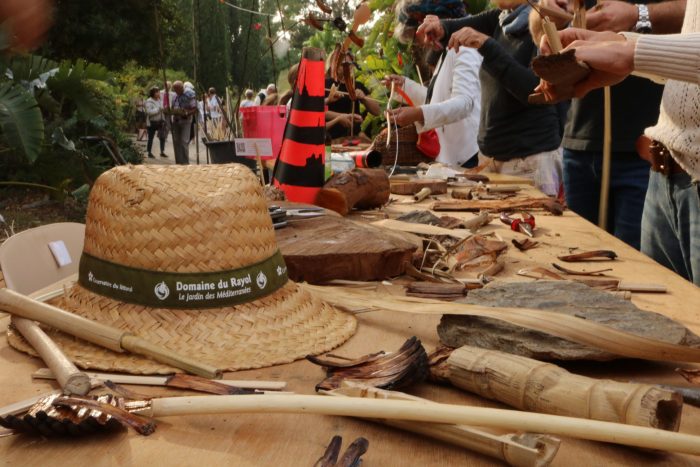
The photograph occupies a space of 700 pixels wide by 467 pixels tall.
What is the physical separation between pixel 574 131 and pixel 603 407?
2.38m

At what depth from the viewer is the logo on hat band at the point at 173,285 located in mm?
1284

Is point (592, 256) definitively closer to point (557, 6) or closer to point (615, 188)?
point (557, 6)

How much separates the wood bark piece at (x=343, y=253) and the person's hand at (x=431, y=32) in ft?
8.43

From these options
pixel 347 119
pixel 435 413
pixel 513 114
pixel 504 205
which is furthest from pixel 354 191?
pixel 347 119

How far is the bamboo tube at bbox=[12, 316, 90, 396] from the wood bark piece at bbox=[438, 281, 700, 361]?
25.4 inches

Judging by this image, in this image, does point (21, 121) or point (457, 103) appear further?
point (21, 121)

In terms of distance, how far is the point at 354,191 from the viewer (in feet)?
9.12

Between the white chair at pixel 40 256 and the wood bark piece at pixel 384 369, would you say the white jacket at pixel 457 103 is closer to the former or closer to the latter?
the white chair at pixel 40 256

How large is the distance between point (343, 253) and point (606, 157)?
1.57 meters

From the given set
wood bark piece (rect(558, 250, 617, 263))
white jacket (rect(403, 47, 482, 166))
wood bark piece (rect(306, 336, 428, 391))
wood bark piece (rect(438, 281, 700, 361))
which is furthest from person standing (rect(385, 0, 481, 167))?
wood bark piece (rect(306, 336, 428, 391))

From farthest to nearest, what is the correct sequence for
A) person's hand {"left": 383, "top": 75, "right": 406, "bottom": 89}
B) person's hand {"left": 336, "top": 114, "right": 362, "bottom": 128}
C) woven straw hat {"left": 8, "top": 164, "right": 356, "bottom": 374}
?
person's hand {"left": 336, "top": 114, "right": 362, "bottom": 128} → person's hand {"left": 383, "top": 75, "right": 406, "bottom": 89} → woven straw hat {"left": 8, "top": 164, "right": 356, "bottom": 374}

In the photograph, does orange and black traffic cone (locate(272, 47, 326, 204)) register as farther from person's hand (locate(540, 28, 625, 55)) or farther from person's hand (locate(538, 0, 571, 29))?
person's hand (locate(540, 28, 625, 55))

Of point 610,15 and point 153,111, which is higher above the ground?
point 153,111

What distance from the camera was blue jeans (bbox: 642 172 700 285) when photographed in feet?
6.56
